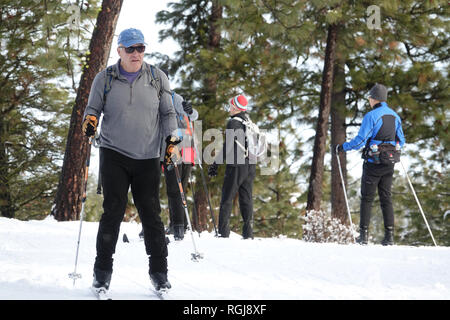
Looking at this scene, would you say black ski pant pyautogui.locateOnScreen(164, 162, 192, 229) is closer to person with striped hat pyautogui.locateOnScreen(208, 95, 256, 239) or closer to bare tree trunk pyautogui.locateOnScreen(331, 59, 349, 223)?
person with striped hat pyautogui.locateOnScreen(208, 95, 256, 239)

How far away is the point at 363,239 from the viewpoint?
24.0 feet

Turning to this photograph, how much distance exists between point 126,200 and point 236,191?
3.84m

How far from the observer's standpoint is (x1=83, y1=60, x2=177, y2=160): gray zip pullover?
361 cm

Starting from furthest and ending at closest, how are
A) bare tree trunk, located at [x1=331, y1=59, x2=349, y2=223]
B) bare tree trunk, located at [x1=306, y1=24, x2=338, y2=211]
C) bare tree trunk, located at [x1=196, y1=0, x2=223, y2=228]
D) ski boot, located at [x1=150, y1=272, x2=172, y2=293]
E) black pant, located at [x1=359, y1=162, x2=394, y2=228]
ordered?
bare tree trunk, located at [x1=196, y1=0, x2=223, y2=228]
bare tree trunk, located at [x1=331, y1=59, x2=349, y2=223]
bare tree trunk, located at [x1=306, y1=24, x2=338, y2=211]
black pant, located at [x1=359, y1=162, x2=394, y2=228]
ski boot, located at [x1=150, y1=272, x2=172, y2=293]

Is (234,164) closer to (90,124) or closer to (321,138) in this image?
(90,124)

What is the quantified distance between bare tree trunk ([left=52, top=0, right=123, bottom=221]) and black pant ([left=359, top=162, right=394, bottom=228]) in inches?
196

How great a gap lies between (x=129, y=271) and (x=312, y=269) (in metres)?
1.90

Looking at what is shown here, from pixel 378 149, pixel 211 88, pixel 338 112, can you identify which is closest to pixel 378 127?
pixel 378 149

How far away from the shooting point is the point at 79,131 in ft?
29.2

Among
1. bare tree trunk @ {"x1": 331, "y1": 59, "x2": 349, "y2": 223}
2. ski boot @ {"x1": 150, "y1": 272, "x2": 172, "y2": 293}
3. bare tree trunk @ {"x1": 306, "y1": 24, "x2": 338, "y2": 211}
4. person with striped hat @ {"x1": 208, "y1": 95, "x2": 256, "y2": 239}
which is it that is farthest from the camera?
bare tree trunk @ {"x1": 331, "y1": 59, "x2": 349, "y2": 223}

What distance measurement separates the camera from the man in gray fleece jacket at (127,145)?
3609 millimetres

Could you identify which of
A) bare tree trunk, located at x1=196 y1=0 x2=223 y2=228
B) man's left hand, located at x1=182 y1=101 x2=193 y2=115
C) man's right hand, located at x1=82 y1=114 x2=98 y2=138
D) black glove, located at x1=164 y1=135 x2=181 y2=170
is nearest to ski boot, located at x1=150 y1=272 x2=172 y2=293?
black glove, located at x1=164 y1=135 x2=181 y2=170

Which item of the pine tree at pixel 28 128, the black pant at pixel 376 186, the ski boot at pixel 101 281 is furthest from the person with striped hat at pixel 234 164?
the pine tree at pixel 28 128

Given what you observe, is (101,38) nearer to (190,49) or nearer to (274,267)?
(274,267)
